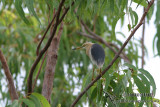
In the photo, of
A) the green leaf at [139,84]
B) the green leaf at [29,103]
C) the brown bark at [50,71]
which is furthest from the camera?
the brown bark at [50,71]

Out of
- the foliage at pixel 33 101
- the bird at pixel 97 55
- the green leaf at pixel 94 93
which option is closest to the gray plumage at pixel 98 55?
the bird at pixel 97 55

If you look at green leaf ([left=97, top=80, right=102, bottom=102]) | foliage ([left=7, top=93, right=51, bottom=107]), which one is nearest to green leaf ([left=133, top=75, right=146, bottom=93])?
green leaf ([left=97, top=80, right=102, bottom=102])

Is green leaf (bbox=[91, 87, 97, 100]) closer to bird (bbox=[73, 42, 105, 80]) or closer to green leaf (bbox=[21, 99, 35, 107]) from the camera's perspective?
bird (bbox=[73, 42, 105, 80])

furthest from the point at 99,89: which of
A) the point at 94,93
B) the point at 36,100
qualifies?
the point at 36,100

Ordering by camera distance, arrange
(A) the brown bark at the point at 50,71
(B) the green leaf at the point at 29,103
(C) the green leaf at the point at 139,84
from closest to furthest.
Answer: (B) the green leaf at the point at 29,103, (C) the green leaf at the point at 139,84, (A) the brown bark at the point at 50,71

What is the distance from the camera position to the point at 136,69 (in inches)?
54.4

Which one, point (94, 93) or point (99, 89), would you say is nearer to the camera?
point (99, 89)

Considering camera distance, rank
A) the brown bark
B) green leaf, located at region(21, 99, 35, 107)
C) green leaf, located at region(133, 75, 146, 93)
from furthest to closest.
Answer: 1. the brown bark
2. green leaf, located at region(133, 75, 146, 93)
3. green leaf, located at region(21, 99, 35, 107)

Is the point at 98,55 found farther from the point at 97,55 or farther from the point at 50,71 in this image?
the point at 50,71

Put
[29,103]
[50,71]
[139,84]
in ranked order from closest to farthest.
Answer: [29,103] → [139,84] → [50,71]

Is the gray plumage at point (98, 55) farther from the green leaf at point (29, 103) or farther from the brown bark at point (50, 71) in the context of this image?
the green leaf at point (29, 103)

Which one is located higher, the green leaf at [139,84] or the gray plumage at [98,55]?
the gray plumage at [98,55]

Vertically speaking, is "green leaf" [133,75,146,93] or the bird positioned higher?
the bird

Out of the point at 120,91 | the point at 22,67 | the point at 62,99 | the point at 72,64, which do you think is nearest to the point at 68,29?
the point at 72,64
